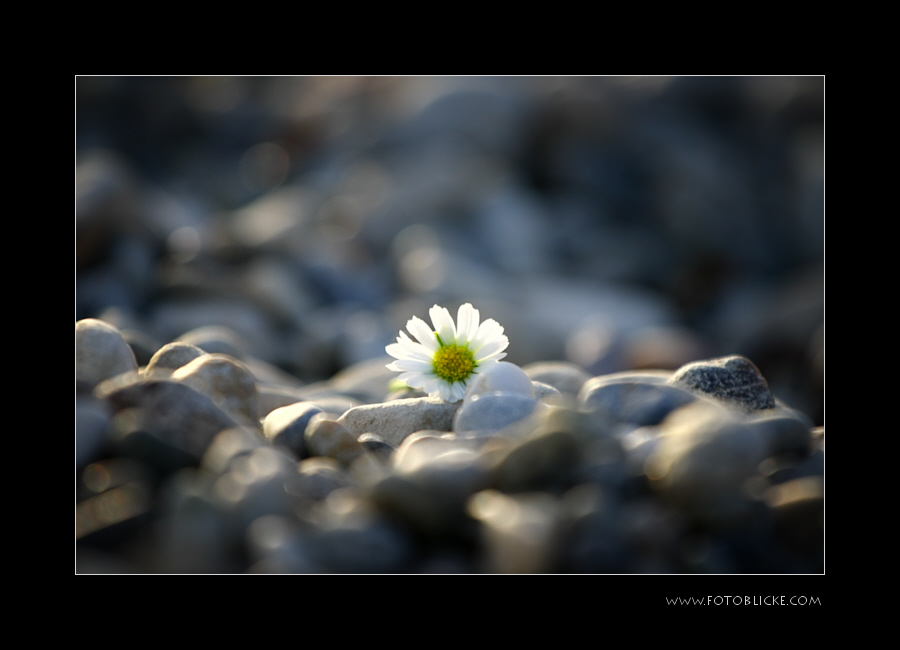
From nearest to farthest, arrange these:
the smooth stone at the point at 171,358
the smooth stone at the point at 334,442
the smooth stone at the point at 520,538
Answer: the smooth stone at the point at 520,538 < the smooth stone at the point at 334,442 < the smooth stone at the point at 171,358

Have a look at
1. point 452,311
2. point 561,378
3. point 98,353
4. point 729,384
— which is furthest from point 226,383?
point 452,311

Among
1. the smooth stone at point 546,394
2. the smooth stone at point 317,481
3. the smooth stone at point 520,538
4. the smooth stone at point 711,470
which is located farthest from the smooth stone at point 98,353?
the smooth stone at point 711,470

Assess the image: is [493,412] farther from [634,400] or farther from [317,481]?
[317,481]

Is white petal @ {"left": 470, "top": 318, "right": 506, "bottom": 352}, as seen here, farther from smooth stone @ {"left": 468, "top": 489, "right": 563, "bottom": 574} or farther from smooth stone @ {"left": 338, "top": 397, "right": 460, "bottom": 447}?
smooth stone @ {"left": 468, "top": 489, "right": 563, "bottom": 574}

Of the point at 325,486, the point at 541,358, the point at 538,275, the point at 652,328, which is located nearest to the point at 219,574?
the point at 325,486

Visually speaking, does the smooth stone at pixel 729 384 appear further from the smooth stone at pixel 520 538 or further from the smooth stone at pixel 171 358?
the smooth stone at pixel 171 358
